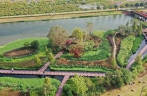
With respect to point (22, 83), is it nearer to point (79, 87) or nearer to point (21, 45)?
point (79, 87)

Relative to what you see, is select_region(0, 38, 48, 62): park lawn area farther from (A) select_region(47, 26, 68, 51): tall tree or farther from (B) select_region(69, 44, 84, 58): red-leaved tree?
(B) select_region(69, 44, 84, 58): red-leaved tree

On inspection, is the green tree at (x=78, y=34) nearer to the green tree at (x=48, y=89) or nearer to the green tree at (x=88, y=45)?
the green tree at (x=88, y=45)

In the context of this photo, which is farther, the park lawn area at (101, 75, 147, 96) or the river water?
the river water

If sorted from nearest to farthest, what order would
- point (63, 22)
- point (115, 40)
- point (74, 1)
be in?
point (115, 40), point (63, 22), point (74, 1)

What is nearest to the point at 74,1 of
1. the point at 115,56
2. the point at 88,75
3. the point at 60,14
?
the point at 60,14

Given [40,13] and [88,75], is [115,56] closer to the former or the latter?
[88,75]

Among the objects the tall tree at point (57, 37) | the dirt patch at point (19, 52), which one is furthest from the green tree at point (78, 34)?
the dirt patch at point (19, 52)

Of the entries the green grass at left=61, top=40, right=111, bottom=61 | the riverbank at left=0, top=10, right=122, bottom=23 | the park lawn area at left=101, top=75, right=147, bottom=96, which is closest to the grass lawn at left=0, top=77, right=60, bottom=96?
the green grass at left=61, top=40, right=111, bottom=61
